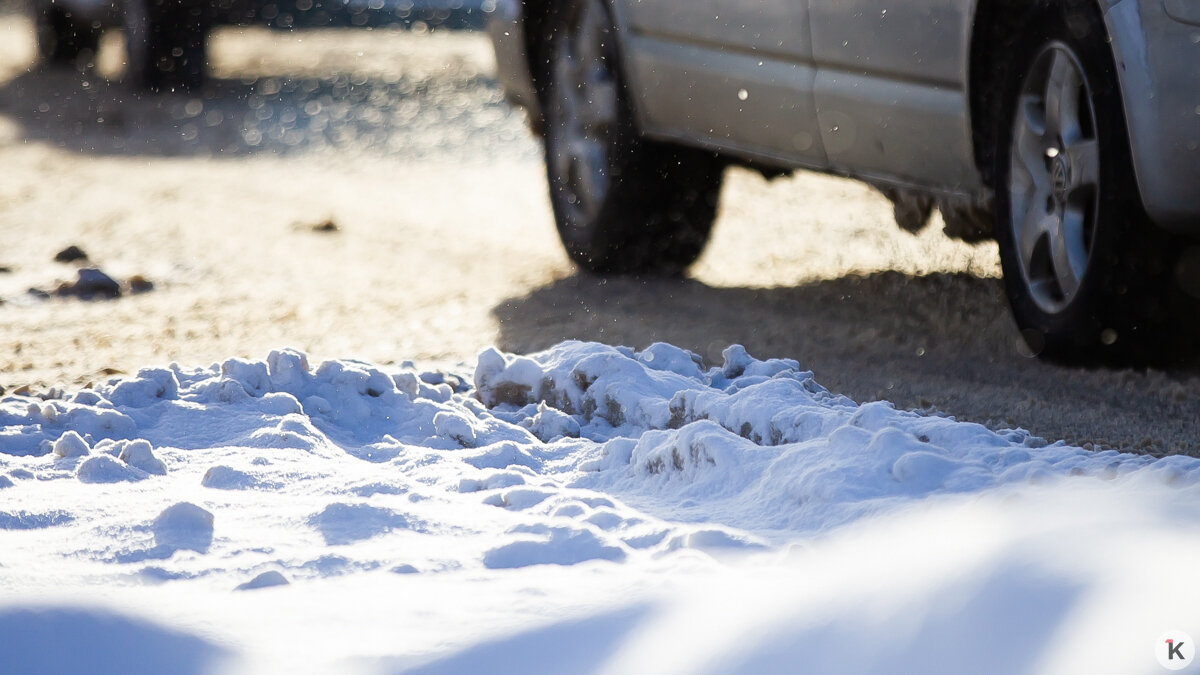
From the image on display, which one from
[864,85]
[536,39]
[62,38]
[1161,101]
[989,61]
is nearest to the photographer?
[1161,101]

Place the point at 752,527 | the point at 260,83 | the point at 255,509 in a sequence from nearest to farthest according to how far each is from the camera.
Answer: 1. the point at 752,527
2. the point at 255,509
3. the point at 260,83

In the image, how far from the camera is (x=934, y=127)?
3783mm

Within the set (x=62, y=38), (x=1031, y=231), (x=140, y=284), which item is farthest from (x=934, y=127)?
(x=62, y=38)

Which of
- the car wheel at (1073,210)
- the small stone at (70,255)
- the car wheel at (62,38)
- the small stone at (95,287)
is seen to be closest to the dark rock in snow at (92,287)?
the small stone at (95,287)

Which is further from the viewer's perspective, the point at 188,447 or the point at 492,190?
the point at 492,190

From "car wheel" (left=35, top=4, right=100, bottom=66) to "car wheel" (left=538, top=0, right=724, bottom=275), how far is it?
371 inches

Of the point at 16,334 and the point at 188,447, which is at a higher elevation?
the point at 188,447

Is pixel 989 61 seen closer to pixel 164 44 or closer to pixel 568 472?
pixel 568 472

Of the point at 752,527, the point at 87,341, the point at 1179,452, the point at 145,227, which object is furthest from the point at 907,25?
the point at 145,227

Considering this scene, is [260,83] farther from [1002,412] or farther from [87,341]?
[1002,412]

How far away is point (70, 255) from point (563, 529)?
4016 mm

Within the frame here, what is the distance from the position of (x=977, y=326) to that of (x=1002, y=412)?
3.20 feet

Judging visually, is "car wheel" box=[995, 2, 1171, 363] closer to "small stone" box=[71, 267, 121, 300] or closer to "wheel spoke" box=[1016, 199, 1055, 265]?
"wheel spoke" box=[1016, 199, 1055, 265]

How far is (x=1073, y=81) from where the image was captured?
11.1 ft
